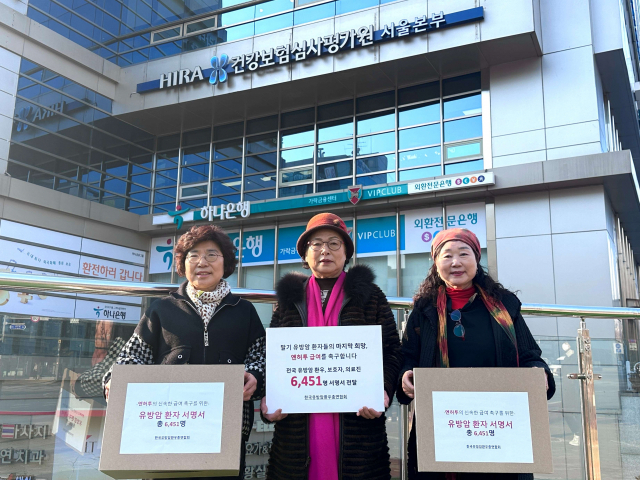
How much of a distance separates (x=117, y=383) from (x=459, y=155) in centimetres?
1165

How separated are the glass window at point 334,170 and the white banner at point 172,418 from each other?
12.0 meters

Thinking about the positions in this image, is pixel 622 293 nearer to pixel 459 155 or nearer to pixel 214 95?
pixel 459 155

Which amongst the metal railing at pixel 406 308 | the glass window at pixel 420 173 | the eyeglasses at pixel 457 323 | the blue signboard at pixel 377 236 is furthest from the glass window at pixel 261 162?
the eyeglasses at pixel 457 323

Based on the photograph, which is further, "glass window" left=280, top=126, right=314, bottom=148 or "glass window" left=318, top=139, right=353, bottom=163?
"glass window" left=280, top=126, right=314, bottom=148

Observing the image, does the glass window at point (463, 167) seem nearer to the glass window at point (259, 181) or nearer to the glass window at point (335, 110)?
A: the glass window at point (335, 110)

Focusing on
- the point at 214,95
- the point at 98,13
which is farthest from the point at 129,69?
the point at 214,95

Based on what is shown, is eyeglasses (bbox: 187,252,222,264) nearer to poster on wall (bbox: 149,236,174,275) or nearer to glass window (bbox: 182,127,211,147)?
poster on wall (bbox: 149,236,174,275)

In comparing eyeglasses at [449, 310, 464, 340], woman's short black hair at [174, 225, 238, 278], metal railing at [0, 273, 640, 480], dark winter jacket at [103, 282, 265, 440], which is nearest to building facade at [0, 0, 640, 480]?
metal railing at [0, 273, 640, 480]

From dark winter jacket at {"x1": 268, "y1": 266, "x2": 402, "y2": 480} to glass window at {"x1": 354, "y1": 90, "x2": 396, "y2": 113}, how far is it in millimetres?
11841

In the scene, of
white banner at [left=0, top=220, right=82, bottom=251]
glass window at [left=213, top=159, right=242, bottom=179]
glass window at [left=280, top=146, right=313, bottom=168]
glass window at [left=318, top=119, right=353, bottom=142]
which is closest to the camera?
white banner at [left=0, top=220, right=82, bottom=251]

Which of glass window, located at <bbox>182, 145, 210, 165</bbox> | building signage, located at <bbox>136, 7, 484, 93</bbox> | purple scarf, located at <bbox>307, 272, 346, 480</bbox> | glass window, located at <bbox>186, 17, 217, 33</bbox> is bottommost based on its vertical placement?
purple scarf, located at <bbox>307, 272, 346, 480</bbox>

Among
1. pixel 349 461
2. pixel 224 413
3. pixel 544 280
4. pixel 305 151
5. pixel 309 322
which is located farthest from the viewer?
pixel 305 151

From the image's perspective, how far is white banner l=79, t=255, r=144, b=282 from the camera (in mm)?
14869

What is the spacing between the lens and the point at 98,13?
16.3 metres
